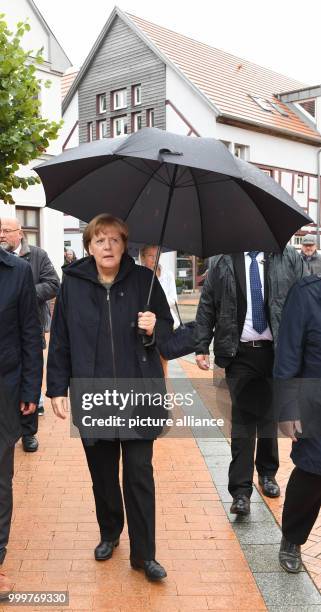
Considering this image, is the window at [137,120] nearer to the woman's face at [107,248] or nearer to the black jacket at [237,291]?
the black jacket at [237,291]

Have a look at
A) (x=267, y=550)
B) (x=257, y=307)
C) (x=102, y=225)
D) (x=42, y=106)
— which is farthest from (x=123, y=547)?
(x=42, y=106)

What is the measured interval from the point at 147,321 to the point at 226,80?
29.7 m

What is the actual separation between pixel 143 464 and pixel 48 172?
5.32 ft

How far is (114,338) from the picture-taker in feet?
11.5

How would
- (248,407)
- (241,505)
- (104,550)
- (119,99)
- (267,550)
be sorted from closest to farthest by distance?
(104,550), (267,550), (241,505), (248,407), (119,99)

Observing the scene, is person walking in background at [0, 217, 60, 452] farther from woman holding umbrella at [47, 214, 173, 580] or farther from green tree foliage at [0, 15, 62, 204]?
woman holding umbrella at [47, 214, 173, 580]

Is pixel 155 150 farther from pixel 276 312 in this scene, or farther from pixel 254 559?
pixel 254 559

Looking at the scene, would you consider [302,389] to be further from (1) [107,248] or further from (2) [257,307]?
(1) [107,248]

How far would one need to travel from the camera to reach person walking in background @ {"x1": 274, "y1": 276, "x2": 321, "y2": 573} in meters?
3.42

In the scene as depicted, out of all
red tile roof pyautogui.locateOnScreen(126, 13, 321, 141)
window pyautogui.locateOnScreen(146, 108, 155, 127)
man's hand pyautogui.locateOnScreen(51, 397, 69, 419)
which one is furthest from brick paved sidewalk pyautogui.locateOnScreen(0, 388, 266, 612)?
window pyautogui.locateOnScreen(146, 108, 155, 127)

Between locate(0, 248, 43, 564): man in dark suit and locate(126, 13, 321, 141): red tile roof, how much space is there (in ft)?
82.4

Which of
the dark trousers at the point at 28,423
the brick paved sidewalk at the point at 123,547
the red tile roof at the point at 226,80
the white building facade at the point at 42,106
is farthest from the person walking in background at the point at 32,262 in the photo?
the red tile roof at the point at 226,80

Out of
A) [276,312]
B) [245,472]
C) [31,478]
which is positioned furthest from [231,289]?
[31,478]

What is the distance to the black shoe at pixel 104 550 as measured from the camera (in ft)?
12.3
